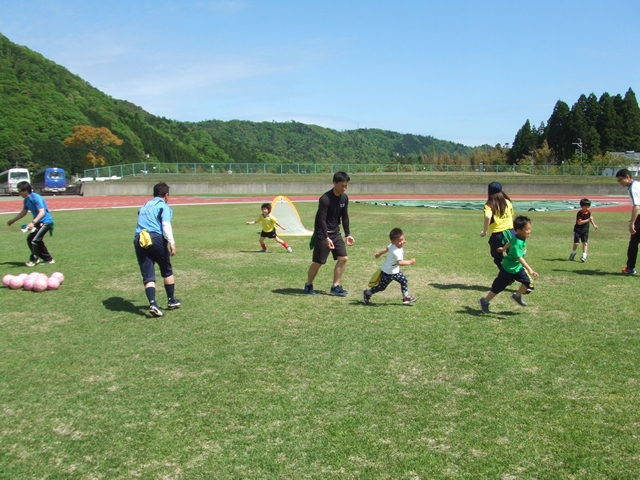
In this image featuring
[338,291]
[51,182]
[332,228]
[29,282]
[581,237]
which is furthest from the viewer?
[51,182]

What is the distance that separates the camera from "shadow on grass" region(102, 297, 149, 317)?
800cm

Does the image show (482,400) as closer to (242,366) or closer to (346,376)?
(346,376)

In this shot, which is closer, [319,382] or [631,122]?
[319,382]

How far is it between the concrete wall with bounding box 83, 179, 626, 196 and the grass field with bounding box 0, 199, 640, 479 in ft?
135

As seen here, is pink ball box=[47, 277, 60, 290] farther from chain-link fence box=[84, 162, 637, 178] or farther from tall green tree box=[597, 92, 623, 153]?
tall green tree box=[597, 92, 623, 153]

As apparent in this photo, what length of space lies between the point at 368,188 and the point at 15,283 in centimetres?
4442

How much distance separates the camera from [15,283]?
9258 millimetres

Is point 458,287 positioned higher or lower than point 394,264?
lower

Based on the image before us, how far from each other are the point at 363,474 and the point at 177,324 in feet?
13.8

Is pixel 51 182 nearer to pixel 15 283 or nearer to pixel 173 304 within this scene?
pixel 15 283

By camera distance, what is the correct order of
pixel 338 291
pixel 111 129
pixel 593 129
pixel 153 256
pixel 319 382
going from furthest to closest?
pixel 111 129 < pixel 593 129 < pixel 338 291 < pixel 153 256 < pixel 319 382

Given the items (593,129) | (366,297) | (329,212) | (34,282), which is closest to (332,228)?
(329,212)

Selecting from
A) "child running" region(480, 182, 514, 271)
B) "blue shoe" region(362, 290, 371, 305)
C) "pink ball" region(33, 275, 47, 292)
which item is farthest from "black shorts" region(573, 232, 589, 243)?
"pink ball" region(33, 275, 47, 292)

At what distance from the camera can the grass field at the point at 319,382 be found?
3832 millimetres
